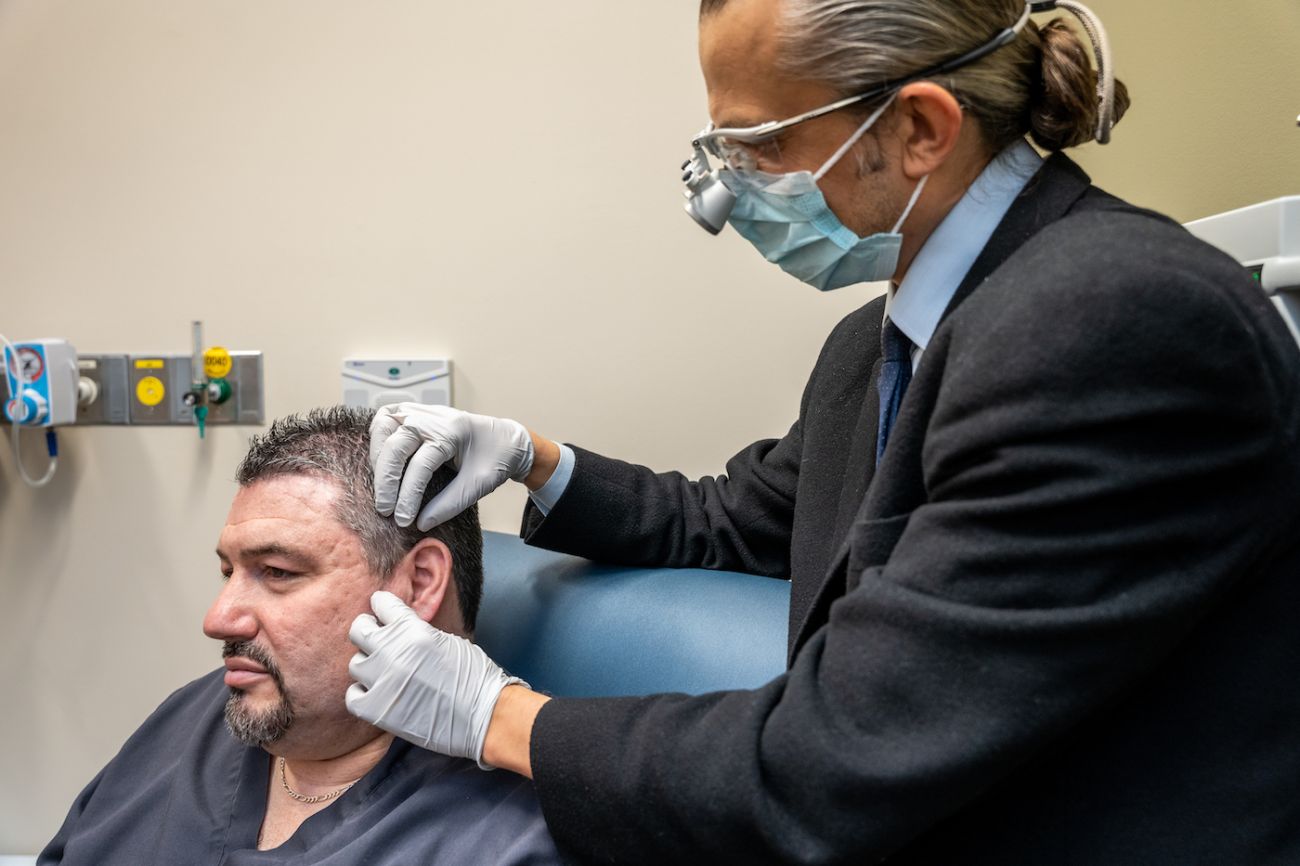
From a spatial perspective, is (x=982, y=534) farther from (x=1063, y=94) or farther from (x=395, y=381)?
(x=395, y=381)

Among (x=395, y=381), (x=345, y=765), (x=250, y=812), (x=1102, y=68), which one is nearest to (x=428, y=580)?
(x=345, y=765)

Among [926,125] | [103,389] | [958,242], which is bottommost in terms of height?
[103,389]

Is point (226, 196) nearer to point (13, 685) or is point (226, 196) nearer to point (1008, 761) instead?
point (13, 685)

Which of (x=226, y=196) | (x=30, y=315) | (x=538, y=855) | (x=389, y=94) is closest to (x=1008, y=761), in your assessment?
(x=538, y=855)

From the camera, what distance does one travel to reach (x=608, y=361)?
1964mm

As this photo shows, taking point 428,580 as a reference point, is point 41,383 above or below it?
above

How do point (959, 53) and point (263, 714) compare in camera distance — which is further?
point (263, 714)

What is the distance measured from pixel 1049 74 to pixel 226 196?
1.57 metres

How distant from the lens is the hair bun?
0.99 metres

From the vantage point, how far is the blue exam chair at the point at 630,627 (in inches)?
53.3

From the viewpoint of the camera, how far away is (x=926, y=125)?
100 centimetres

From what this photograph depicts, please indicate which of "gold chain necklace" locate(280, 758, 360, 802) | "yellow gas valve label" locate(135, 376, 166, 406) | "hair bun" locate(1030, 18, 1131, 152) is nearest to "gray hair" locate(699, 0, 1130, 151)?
"hair bun" locate(1030, 18, 1131, 152)

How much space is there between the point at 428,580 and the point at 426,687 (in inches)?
10.9

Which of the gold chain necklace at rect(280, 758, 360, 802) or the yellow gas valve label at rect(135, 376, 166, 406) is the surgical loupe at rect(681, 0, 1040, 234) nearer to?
the gold chain necklace at rect(280, 758, 360, 802)
